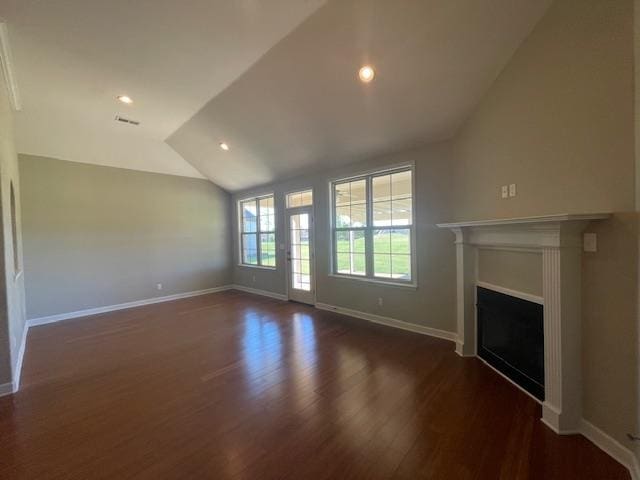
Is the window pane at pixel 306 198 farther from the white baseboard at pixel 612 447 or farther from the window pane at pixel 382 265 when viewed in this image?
the white baseboard at pixel 612 447

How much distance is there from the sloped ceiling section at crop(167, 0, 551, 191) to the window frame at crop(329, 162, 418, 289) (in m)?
0.33

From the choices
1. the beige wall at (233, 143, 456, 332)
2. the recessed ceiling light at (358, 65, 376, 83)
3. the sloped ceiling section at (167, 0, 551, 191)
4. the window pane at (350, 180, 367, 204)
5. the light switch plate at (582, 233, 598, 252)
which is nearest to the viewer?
the light switch plate at (582, 233, 598, 252)

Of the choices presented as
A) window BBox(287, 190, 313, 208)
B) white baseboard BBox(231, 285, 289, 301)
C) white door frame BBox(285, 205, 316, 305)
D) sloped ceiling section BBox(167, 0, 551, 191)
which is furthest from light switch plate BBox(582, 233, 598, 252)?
white baseboard BBox(231, 285, 289, 301)

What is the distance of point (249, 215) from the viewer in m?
6.57

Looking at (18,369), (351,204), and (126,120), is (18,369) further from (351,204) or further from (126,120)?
(351,204)

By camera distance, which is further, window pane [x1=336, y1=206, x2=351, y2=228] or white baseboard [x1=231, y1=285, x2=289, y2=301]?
white baseboard [x1=231, y1=285, x2=289, y2=301]

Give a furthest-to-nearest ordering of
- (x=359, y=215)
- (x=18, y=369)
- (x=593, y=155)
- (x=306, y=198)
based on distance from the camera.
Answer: (x=306, y=198), (x=359, y=215), (x=18, y=369), (x=593, y=155)

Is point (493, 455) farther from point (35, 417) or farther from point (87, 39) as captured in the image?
point (87, 39)

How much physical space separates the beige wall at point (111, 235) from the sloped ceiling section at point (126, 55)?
773mm

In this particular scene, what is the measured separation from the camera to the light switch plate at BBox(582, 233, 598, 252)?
1670mm

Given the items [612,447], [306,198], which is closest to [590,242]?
[612,447]

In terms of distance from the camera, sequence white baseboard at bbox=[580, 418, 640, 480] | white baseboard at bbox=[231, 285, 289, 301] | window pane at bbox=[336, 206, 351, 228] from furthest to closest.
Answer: white baseboard at bbox=[231, 285, 289, 301], window pane at bbox=[336, 206, 351, 228], white baseboard at bbox=[580, 418, 640, 480]

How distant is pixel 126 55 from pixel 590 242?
431 cm

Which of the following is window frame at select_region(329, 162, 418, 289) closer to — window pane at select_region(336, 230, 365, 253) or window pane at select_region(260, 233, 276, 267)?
window pane at select_region(336, 230, 365, 253)
